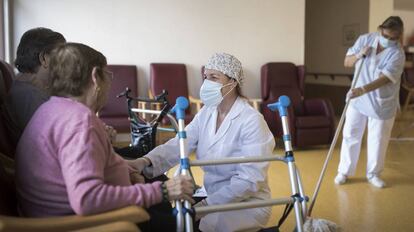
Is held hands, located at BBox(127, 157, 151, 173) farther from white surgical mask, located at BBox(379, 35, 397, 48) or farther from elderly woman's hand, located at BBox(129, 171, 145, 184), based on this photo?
white surgical mask, located at BBox(379, 35, 397, 48)

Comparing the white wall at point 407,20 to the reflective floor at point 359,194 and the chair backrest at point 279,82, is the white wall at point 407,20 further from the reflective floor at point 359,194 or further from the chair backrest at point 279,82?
the reflective floor at point 359,194

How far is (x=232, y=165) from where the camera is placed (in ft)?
6.19

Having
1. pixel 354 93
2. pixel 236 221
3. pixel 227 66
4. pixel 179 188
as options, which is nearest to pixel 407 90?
pixel 354 93

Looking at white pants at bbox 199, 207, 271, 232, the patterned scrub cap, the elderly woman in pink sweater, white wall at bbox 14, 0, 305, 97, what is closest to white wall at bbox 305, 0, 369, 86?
white wall at bbox 14, 0, 305, 97

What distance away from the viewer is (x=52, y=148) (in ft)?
3.75

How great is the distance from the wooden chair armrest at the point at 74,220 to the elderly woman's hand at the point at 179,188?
17 centimetres

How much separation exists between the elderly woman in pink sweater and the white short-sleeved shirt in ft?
9.25

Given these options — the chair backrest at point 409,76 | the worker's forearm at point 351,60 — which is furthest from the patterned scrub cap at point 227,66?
the chair backrest at point 409,76

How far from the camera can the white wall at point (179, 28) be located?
17.1 ft

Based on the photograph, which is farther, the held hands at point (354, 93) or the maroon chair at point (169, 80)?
the maroon chair at point (169, 80)

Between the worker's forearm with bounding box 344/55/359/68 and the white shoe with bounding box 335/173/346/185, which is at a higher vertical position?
the worker's forearm with bounding box 344/55/359/68

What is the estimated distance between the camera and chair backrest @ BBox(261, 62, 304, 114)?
580 cm

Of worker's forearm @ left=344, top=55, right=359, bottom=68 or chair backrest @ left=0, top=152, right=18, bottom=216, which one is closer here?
chair backrest @ left=0, top=152, right=18, bottom=216

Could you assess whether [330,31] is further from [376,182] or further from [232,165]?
[232,165]
